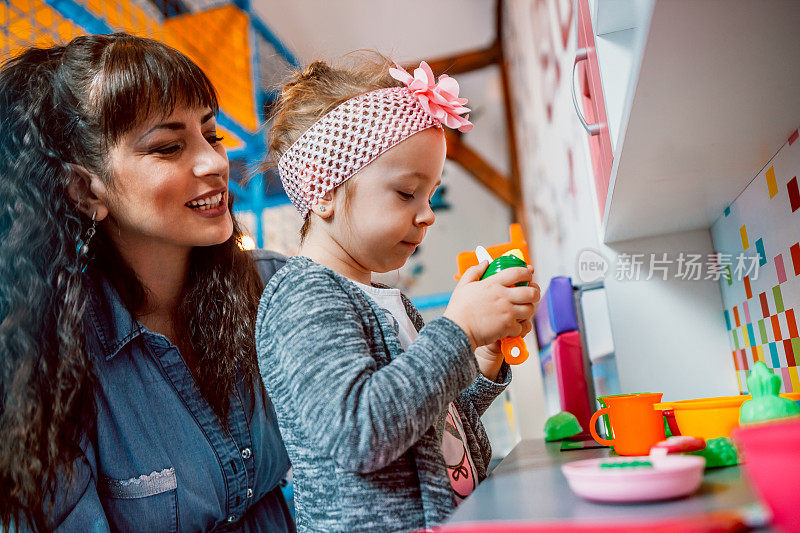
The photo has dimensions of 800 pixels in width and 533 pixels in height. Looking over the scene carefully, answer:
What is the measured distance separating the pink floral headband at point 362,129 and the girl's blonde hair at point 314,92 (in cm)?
2

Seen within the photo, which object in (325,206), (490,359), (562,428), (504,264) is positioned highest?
(325,206)

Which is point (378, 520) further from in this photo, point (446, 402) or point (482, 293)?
point (482, 293)

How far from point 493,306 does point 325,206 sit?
1.07ft

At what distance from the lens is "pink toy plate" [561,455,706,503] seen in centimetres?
49

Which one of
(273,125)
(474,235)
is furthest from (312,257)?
(474,235)

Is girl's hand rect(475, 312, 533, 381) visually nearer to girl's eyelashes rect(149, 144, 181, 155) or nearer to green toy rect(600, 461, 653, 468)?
green toy rect(600, 461, 653, 468)

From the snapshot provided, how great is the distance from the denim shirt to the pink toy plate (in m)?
0.82

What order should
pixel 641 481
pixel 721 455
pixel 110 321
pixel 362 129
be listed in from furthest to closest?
pixel 110 321 < pixel 362 129 < pixel 721 455 < pixel 641 481

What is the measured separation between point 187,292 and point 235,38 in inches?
97.3

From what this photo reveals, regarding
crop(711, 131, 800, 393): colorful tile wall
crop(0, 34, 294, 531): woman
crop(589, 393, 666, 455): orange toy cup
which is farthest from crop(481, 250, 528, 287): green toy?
crop(0, 34, 294, 531): woman

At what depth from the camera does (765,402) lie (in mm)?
669

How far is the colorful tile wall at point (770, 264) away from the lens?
39.3 inches

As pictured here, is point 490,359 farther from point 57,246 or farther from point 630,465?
point 57,246
